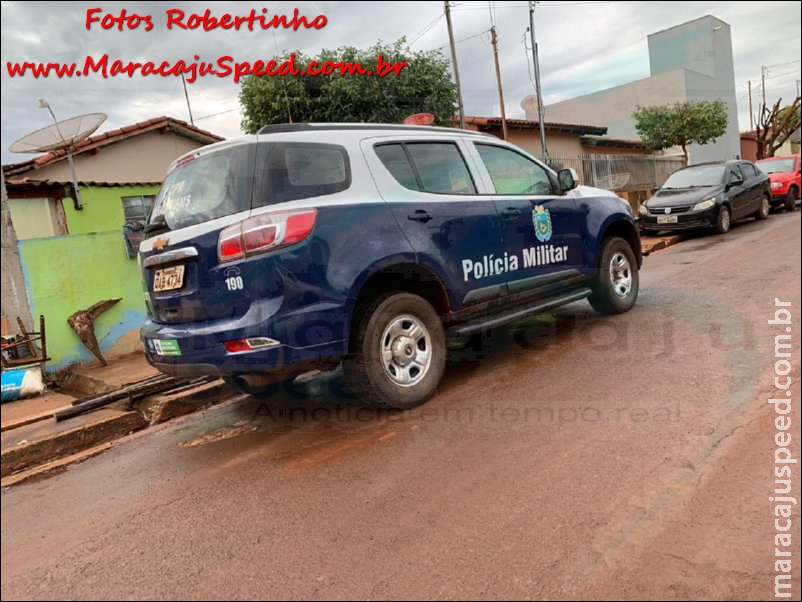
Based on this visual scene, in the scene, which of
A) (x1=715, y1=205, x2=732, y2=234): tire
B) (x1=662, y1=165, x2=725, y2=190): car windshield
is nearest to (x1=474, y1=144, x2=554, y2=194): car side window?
(x1=715, y1=205, x2=732, y2=234): tire

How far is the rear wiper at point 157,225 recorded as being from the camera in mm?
3895

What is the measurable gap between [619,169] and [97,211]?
1784cm

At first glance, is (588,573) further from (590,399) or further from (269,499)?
(590,399)

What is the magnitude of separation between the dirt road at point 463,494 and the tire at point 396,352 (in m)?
0.19

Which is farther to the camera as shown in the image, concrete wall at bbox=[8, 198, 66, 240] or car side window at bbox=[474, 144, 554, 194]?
concrete wall at bbox=[8, 198, 66, 240]

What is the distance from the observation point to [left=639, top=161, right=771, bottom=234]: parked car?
450 inches

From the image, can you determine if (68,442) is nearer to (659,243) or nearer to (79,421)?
(79,421)

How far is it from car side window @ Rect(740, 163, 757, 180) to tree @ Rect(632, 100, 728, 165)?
12373mm

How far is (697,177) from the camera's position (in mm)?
12578

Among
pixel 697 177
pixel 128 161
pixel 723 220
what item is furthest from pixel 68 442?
pixel 697 177

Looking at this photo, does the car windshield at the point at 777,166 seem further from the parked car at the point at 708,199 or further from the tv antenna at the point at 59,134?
the tv antenna at the point at 59,134

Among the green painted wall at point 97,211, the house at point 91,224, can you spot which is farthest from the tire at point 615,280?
the green painted wall at point 97,211

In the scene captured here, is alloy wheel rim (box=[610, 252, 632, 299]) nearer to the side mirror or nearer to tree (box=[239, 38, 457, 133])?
the side mirror

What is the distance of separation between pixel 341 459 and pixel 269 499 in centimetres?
53
